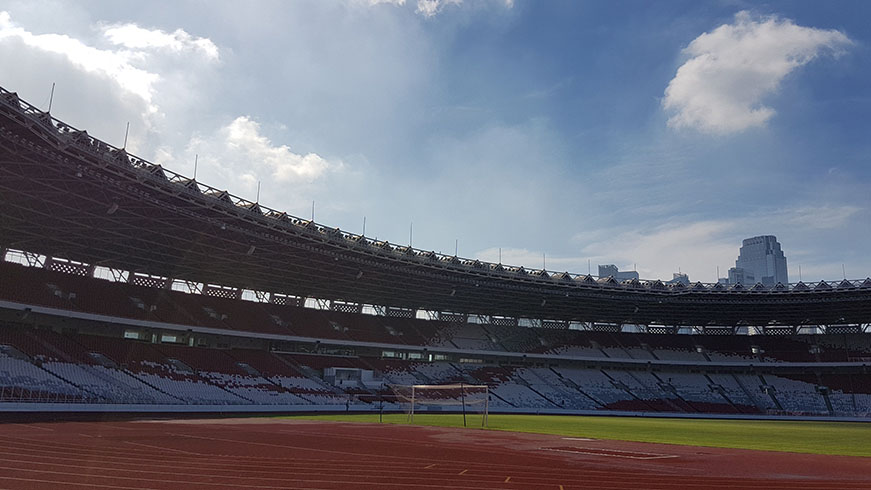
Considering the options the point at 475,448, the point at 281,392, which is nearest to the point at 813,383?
the point at 281,392

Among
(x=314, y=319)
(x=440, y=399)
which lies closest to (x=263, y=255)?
(x=314, y=319)

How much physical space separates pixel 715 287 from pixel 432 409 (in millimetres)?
35817

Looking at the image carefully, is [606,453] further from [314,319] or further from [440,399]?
[314,319]

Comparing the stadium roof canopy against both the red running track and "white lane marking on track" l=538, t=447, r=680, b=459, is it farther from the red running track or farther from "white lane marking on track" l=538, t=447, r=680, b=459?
"white lane marking on track" l=538, t=447, r=680, b=459

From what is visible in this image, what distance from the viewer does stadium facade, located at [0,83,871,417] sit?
4056 centimetres

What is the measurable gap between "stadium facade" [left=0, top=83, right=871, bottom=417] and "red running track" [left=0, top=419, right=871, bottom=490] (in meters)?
17.6

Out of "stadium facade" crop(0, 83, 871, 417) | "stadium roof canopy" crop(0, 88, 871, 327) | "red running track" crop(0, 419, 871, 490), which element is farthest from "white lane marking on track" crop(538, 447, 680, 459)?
"stadium roof canopy" crop(0, 88, 871, 327)

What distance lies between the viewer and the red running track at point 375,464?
13.4 metres

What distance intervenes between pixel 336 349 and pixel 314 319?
428cm

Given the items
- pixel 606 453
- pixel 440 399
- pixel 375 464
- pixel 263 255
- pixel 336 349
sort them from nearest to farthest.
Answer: pixel 375 464, pixel 606 453, pixel 263 255, pixel 440 399, pixel 336 349

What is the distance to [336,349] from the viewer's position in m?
68.9

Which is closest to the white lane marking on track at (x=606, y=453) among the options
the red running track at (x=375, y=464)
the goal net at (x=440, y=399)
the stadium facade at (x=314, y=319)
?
the red running track at (x=375, y=464)

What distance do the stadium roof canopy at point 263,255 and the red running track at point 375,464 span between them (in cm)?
1553

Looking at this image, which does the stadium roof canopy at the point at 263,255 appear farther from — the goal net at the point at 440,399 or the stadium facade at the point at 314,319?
the goal net at the point at 440,399
